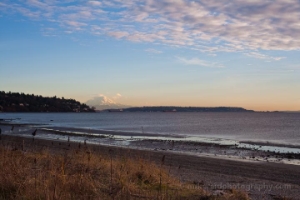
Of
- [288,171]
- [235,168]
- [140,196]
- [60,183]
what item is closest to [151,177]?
[140,196]

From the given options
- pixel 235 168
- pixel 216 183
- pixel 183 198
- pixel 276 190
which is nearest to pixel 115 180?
pixel 183 198

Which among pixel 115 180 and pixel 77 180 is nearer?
pixel 77 180

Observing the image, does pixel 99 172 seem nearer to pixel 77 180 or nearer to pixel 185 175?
pixel 77 180

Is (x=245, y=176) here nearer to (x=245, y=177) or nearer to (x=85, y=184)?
(x=245, y=177)

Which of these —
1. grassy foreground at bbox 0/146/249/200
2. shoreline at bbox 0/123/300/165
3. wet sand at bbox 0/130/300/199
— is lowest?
shoreline at bbox 0/123/300/165

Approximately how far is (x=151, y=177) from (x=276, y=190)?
4436 mm

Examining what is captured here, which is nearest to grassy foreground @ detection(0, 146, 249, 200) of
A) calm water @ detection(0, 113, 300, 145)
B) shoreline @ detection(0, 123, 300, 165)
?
shoreline @ detection(0, 123, 300, 165)

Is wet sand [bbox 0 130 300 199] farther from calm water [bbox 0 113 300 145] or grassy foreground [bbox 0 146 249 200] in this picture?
calm water [bbox 0 113 300 145]

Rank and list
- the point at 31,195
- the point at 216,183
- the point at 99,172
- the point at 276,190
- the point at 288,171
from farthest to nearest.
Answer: the point at 288,171, the point at 216,183, the point at 276,190, the point at 99,172, the point at 31,195

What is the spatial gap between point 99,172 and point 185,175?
4.86 m

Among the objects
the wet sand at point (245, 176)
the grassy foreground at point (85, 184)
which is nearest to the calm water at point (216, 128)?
the wet sand at point (245, 176)

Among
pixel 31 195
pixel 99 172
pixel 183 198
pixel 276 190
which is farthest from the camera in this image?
pixel 276 190

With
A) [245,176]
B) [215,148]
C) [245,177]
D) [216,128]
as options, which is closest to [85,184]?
[245,177]

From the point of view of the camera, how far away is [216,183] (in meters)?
13.2
